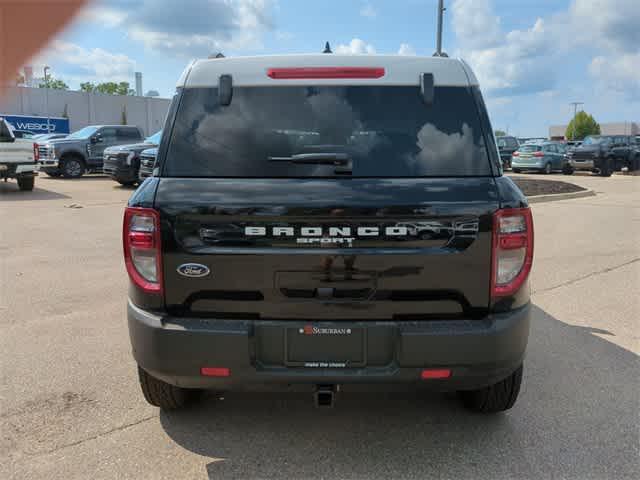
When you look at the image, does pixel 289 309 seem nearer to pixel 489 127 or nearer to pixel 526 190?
pixel 489 127

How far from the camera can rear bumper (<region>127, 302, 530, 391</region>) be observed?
8.60 feet

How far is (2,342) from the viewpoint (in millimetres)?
4559

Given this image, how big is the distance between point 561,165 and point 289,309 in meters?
28.7

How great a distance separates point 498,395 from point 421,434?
49cm

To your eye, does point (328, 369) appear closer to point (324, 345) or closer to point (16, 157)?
point (324, 345)

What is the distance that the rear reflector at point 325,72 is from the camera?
2916mm

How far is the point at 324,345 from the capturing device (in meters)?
2.64

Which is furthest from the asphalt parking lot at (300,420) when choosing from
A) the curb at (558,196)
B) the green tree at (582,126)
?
the green tree at (582,126)

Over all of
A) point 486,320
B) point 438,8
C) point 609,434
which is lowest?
point 609,434

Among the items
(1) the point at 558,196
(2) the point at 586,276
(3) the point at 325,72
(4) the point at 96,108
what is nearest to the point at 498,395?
(3) the point at 325,72

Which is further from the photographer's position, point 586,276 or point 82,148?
point 82,148

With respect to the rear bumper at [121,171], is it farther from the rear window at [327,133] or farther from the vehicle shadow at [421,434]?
the rear window at [327,133]

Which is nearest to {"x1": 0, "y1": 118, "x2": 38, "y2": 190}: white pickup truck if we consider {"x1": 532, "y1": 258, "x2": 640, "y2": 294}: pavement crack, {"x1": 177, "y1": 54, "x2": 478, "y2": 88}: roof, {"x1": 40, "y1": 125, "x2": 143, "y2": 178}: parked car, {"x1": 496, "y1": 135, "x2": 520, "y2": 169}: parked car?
{"x1": 40, "y1": 125, "x2": 143, "y2": 178}: parked car

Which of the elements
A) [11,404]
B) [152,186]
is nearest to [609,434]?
[152,186]
